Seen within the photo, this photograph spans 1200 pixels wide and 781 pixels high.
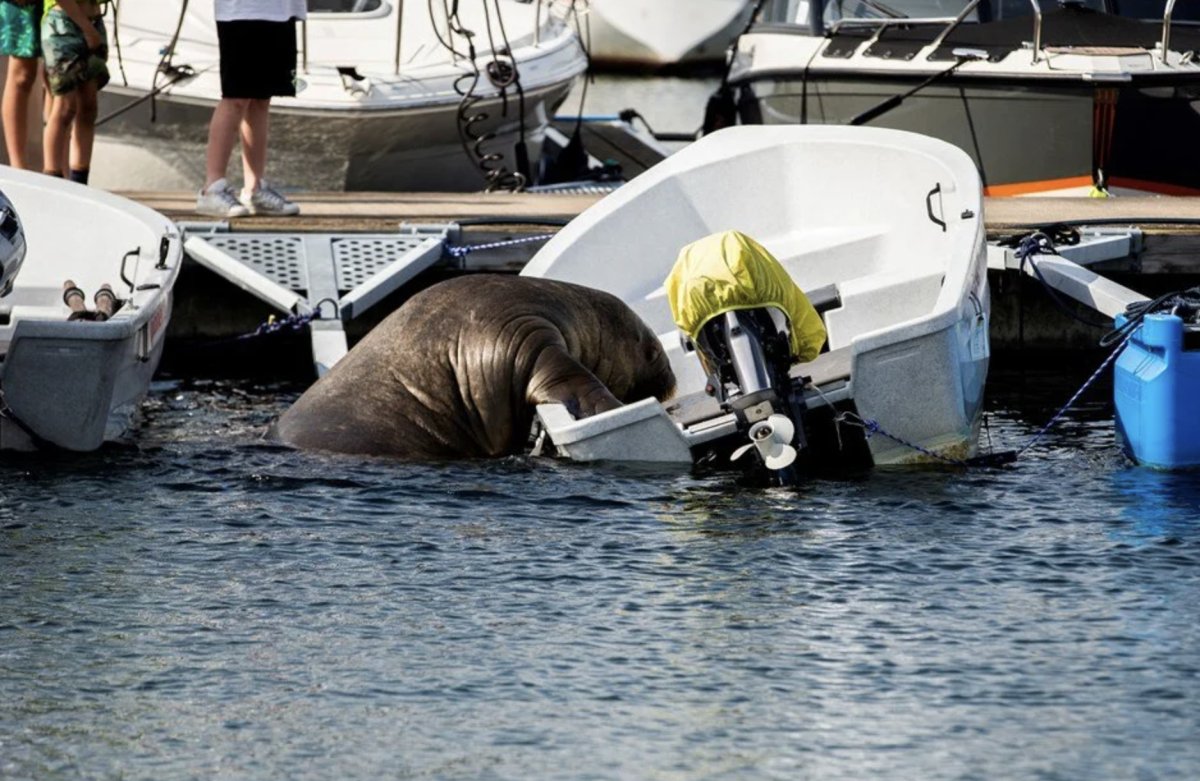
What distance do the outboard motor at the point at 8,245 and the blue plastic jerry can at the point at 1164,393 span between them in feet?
13.8

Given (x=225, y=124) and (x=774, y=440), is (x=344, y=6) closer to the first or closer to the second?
(x=225, y=124)

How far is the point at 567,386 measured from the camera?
835 cm

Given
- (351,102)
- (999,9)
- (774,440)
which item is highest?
(999,9)

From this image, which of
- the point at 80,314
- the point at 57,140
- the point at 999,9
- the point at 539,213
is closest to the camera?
the point at 80,314

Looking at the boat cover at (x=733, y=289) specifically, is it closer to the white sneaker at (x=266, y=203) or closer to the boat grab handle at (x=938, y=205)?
the boat grab handle at (x=938, y=205)

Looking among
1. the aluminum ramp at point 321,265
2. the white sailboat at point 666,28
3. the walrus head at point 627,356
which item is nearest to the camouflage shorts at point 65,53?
the aluminum ramp at point 321,265

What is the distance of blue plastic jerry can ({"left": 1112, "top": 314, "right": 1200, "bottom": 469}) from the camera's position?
816 centimetres

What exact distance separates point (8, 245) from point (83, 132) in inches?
121

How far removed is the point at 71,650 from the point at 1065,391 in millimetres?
5567

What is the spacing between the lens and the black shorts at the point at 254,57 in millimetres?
10531

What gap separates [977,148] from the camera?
13859mm

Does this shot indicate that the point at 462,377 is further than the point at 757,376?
Yes

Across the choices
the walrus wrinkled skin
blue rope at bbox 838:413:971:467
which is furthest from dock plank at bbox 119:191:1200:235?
blue rope at bbox 838:413:971:467

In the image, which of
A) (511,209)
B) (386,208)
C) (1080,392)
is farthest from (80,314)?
(1080,392)
